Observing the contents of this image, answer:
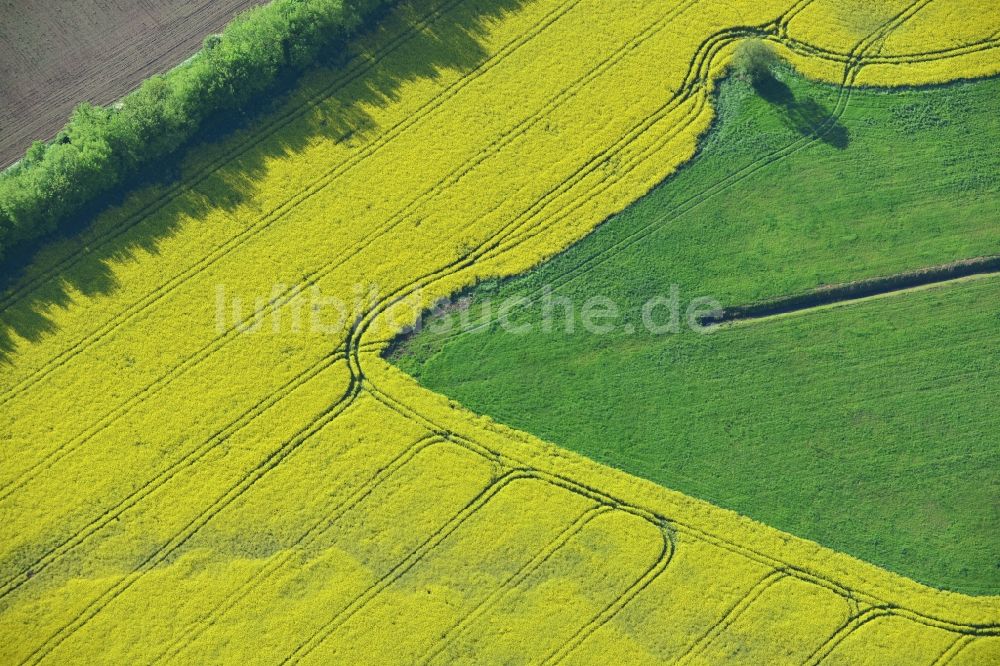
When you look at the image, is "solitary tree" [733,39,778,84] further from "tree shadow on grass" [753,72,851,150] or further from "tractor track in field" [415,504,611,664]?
"tractor track in field" [415,504,611,664]

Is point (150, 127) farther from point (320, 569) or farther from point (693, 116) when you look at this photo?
point (693, 116)

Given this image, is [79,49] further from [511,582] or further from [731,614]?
[731,614]

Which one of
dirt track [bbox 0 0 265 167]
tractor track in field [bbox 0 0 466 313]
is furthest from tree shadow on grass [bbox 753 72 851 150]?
dirt track [bbox 0 0 265 167]

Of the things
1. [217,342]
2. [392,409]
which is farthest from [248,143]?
[392,409]

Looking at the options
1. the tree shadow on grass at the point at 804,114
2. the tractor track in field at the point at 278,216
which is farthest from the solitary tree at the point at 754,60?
the tractor track in field at the point at 278,216

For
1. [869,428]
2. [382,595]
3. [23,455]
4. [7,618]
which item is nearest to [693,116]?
[869,428]
